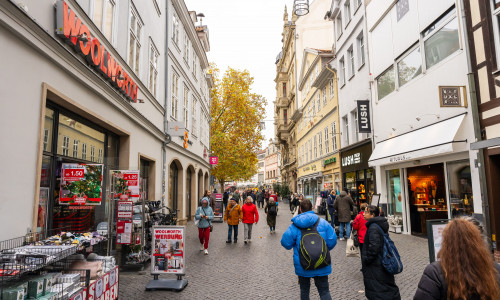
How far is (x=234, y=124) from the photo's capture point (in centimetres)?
3372

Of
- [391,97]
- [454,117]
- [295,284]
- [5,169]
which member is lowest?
[295,284]

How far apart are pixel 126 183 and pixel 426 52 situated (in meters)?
10.7

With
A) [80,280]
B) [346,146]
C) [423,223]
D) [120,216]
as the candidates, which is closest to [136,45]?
[120,216]

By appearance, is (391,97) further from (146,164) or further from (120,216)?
(120,216)

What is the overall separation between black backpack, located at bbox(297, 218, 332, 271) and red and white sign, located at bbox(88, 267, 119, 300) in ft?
8.97

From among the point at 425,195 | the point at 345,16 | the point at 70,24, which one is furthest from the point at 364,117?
the point at 70,24

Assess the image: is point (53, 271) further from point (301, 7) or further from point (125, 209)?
point (301, 7)

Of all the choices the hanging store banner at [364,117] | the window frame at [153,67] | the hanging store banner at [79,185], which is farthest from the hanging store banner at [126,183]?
the hanging store banner at [364,117]

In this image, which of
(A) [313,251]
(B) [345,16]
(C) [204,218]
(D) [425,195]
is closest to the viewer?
(A) [313,251]

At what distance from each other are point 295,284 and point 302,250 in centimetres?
278

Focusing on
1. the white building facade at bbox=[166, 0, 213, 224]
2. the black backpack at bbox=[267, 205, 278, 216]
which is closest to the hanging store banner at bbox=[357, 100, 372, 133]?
the black backpack at bbox=[267, 205, 278, 216]

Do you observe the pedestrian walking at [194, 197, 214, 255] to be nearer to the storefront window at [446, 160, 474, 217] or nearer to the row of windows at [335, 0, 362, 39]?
the storefront window at [446, 160, 474, 217]

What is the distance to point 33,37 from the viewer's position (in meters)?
4.86

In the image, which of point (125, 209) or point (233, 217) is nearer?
point (125, 209)
